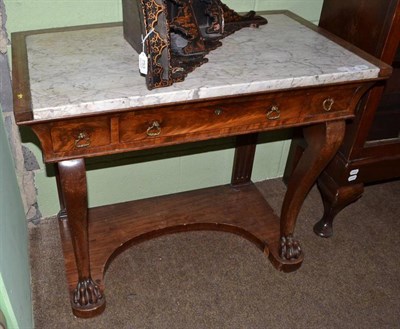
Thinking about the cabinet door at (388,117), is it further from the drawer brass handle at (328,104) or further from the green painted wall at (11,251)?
the green painted wall at (11,251)

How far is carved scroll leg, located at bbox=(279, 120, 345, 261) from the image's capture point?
1.56m

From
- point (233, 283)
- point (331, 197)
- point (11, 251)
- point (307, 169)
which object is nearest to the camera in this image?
point (11, 251)

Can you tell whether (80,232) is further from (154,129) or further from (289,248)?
(289,248)

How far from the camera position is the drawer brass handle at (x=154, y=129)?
1.30 meters

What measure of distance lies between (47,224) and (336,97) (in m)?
1.40

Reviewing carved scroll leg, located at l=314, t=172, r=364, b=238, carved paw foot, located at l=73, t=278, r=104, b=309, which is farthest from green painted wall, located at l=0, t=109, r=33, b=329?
carved scroll leg, located at l=314, t=172, r=364, b=238

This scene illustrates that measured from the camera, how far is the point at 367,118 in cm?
176

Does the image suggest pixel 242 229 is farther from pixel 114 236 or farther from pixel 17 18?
pixel 17 18

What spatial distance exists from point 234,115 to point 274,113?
0.14 meters

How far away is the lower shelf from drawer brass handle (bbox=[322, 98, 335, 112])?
72 centimetres

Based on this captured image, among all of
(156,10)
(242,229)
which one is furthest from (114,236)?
(156,10)

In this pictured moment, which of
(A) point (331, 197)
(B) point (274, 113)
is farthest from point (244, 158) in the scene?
(B) point (274, 113)

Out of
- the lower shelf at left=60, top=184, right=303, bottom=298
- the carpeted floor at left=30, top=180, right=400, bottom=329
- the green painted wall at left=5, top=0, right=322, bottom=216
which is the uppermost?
the green painted wall at left=5, top=0, right=322, bottom=216

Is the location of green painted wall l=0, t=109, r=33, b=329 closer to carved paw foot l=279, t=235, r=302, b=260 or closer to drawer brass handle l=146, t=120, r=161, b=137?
drawer brass handle l=146, t=120, r=161, b=137
